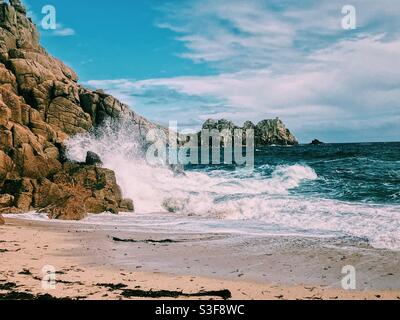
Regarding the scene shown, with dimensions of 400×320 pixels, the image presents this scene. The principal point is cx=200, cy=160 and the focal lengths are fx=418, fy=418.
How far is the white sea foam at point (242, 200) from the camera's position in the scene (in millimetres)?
14297

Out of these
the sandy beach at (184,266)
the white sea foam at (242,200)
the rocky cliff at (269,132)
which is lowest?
the sandy beach at (184,266)

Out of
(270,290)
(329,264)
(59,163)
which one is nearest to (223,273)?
(270,290)

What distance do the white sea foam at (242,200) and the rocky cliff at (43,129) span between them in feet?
6.63

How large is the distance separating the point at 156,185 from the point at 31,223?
10068mm

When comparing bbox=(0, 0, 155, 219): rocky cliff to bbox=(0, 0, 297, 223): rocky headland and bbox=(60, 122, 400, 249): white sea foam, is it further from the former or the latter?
bbox=(60, 122, 400, 249): white sea foam

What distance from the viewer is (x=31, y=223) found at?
14.8 meters

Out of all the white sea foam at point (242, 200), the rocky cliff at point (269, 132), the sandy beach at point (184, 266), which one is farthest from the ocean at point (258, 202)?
the rocky cliff at point (269, 132)

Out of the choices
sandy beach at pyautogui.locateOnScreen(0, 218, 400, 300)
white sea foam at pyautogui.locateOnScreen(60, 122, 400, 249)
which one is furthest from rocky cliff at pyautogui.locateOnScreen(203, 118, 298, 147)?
sandy beach at pyautogui.locateOnScreen(0, 218, 400, 300)

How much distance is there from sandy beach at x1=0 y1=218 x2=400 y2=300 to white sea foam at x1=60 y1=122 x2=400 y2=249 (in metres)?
2.50

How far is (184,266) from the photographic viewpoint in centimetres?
931

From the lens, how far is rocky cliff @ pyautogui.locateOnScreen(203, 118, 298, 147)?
136500 mm

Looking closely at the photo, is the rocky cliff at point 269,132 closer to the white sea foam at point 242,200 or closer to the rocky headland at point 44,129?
the rocky headland at point 44,129

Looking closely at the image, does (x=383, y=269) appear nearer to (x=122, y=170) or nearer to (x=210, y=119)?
(x=122, y=170)

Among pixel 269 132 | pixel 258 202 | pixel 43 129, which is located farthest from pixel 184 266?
pixel 269 132
